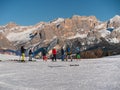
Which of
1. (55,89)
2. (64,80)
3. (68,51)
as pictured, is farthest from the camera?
(68,51)

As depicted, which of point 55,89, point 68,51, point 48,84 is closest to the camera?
point 55,89

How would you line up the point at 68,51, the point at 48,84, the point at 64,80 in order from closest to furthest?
1. the point at 48,84
2. the point at 64,80
3. the point at 68,51

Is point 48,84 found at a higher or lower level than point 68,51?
lower

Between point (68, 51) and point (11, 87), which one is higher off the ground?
point (68, 51)

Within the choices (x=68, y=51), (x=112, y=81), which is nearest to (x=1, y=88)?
(x=112, y=81)

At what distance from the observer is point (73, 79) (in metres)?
20.3

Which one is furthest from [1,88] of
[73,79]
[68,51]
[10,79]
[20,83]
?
[68,51]

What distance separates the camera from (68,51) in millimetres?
45531

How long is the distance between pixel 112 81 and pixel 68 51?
26.8m

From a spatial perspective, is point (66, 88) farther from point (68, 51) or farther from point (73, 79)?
point (68, 51)

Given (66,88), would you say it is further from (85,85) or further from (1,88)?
(1,88)

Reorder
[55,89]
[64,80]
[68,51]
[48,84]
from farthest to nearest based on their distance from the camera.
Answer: [68,51]
[64,80]
[48,84]
[55,89]

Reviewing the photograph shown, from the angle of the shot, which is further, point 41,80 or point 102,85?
point 41,80

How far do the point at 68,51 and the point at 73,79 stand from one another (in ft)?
82.8
